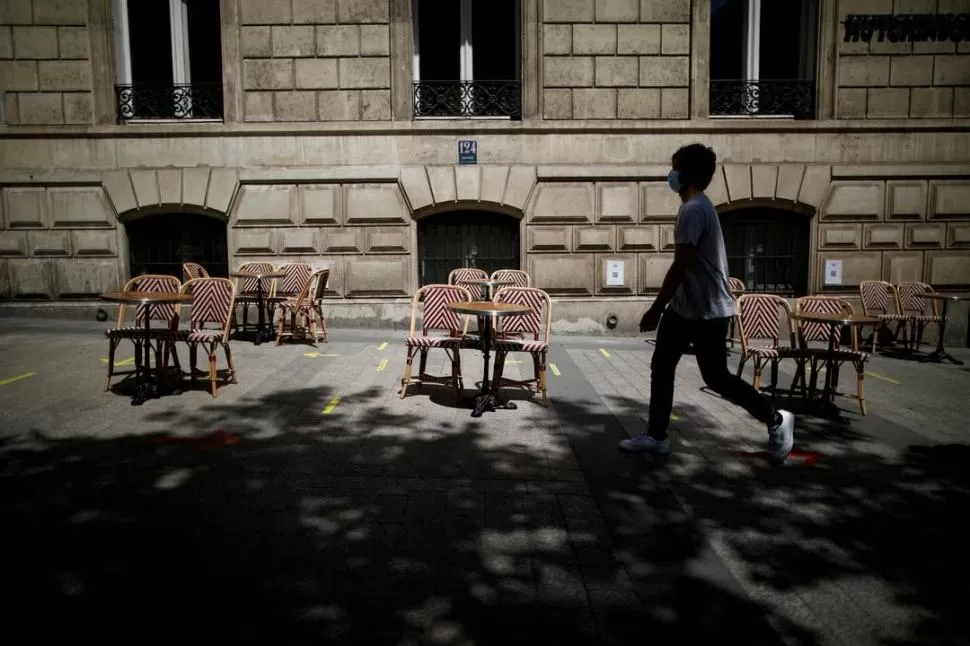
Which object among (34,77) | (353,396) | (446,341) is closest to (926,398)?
(446,341)

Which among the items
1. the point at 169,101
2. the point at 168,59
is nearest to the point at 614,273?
the point at 169,101

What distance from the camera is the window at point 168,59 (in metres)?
11.8

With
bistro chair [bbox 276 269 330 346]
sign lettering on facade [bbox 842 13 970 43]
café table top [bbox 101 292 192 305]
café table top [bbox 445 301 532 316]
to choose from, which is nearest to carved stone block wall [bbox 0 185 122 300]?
bistro chair [bbox 276 269 330 346]

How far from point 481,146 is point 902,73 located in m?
7.46

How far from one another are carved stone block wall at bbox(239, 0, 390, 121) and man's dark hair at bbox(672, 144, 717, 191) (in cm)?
807

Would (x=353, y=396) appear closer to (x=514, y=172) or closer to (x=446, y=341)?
(x=446, y=341)

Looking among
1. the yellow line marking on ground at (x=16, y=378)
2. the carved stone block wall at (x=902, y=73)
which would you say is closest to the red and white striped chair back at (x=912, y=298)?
the carved stone block wall at (x=902, y=73)

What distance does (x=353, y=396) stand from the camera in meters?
6.45

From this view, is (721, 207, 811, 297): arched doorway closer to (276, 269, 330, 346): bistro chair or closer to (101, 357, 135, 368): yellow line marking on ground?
(276, 269, 330, 346): bistro chair

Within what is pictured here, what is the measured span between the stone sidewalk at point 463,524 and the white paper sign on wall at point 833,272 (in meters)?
5.89

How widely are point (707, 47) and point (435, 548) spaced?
10.8 metres

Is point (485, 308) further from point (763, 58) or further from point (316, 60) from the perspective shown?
point (763, 58)

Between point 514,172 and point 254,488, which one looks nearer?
point 254,488

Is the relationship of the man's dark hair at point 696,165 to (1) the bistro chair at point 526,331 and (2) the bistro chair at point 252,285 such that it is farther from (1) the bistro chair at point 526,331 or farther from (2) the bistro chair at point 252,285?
(2) the bistro chair at point 252,285
